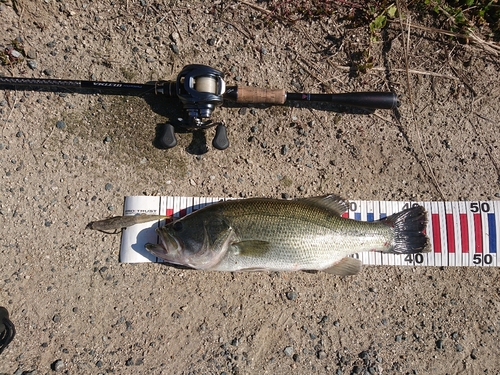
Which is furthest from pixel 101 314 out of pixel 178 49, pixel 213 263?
pixel 178 49

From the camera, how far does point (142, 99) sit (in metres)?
3.51

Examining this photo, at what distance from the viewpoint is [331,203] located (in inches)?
129

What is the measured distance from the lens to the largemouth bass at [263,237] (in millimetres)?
A: 2977

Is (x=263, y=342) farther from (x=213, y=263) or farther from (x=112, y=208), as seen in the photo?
(x=112, y=208)

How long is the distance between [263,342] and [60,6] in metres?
3.81

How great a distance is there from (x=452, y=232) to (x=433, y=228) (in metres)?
→ 0.19

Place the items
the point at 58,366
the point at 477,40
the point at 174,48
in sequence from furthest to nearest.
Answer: the point at 477,40 < the point at 174,48 < the point at 58,366

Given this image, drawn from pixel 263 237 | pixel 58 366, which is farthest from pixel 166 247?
pixel 58 366

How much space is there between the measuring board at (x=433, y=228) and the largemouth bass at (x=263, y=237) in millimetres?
298

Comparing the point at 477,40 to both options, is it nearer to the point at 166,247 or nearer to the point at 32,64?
the point at 166,247

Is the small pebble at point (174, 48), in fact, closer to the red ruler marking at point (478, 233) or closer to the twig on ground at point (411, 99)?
the twig on ground at point (411, 99)

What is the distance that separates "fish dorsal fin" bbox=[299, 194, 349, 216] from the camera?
323cm

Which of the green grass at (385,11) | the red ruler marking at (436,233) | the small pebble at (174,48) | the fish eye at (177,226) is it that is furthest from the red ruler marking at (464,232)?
the small pebble at (174,48)

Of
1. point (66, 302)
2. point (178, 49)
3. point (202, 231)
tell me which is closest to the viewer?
point (202, 231)
